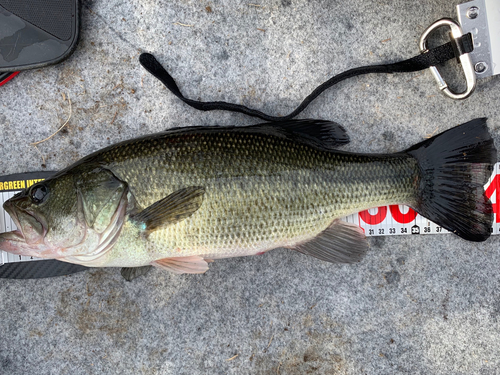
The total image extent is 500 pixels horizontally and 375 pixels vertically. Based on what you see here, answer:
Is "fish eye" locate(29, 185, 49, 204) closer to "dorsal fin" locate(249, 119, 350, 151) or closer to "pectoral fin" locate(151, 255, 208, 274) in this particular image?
"pectoral fin" locate(151, 255, 208, 274)

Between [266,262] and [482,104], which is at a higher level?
[482,104]

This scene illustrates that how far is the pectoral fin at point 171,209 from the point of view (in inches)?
58.5

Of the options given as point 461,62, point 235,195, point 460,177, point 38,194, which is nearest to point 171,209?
point 235,195

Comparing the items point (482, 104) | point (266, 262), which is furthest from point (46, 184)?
point (482, 104)

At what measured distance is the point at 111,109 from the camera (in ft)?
6.49

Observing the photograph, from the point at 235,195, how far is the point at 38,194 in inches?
33.1

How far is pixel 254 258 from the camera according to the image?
6.47ft

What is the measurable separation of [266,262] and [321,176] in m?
0.62

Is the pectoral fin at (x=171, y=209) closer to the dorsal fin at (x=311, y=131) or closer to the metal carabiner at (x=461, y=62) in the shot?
the dorsal fin at (x=311, y=131)

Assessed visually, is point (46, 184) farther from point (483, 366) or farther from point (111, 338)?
point (483, 366)

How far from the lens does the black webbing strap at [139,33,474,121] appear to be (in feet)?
6.15

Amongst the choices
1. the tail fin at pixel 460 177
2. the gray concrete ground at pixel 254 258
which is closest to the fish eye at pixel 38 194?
the gray concrete ground at pixel 254 258

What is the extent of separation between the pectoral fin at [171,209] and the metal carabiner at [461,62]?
4.72 feet

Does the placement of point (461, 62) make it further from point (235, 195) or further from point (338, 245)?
point (235, 195)
